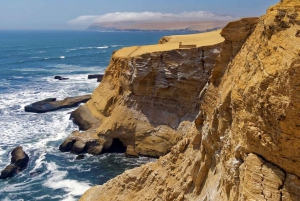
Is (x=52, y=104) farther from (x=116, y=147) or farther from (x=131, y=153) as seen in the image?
(x=131, y=153)

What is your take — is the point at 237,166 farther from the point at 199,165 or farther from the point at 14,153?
the point at 14,153

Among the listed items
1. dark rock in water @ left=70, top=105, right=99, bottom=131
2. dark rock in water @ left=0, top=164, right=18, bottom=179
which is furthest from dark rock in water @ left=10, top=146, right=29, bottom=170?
dark rock in water @ left=70, top=105, right=99, bottom=131

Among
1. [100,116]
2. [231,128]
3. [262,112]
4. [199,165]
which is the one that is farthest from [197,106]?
[262,112]

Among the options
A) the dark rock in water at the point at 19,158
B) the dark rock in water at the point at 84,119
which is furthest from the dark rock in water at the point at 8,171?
the dark rock in water at the point at 84,119

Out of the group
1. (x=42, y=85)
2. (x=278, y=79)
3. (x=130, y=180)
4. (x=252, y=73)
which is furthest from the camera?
(x=42, y=85)

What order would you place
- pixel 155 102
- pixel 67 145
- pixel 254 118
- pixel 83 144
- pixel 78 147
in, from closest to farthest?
pixel 254 118, pixel 155 102, pixel 78 147, pixel 83 144, pixel 67 145

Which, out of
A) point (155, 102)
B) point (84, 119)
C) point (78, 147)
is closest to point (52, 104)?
point (84, 119)

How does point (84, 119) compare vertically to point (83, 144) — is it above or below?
above
